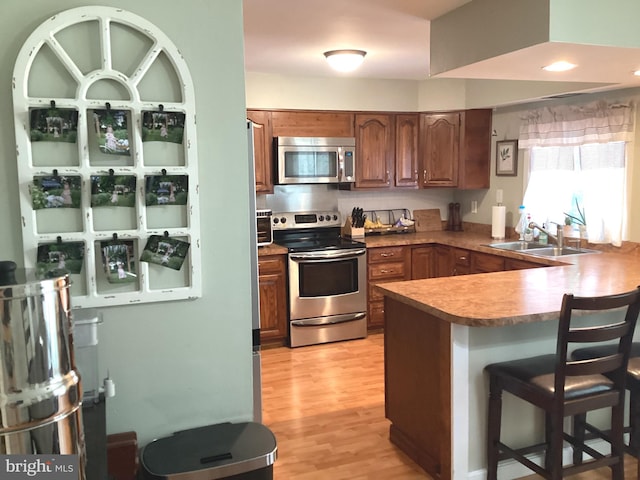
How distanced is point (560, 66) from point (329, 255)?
2496 mm

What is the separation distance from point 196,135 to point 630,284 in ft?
8.02

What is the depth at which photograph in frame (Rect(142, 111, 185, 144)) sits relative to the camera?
5.92 feet

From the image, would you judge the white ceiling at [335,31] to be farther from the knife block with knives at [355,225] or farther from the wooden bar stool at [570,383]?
the wooden bar stool at [570,383]

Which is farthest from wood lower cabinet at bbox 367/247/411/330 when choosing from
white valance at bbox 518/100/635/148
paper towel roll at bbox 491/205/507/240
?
white valance at bbox 518/100/635/148

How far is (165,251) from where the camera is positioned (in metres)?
1.87

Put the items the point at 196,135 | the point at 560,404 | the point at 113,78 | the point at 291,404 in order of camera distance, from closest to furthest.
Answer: the point at 113,78
the point at 196,135
the point at 560,404
the point at 291,404

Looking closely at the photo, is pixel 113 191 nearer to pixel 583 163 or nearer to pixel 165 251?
pixel 165 251

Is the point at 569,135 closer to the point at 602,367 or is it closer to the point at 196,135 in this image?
the point at 602,367

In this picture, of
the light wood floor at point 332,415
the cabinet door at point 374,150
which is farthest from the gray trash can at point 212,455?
the cabinet door at point 374,150

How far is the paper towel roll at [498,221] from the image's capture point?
500 cm

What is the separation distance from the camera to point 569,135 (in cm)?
437

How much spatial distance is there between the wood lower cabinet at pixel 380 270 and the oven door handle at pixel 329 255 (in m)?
0.16

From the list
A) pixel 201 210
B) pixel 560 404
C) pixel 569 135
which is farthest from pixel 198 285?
pixel 569 135

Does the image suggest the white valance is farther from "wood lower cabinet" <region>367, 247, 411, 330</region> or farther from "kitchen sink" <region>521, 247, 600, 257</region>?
"wood lower cabinet" <region>367, 247, 411, 330</region>
